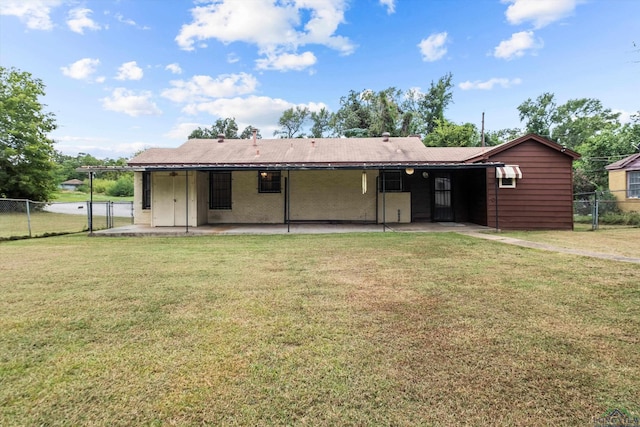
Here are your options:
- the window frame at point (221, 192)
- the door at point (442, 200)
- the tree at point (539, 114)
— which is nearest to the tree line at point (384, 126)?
the tree at point (539, 114)

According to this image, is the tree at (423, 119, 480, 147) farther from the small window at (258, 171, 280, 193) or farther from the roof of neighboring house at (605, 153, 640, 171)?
the small window at (258, 171, 280, 193)

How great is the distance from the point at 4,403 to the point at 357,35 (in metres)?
24.4

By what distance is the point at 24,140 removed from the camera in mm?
21391

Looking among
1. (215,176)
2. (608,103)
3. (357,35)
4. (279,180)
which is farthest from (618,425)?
(608,103)

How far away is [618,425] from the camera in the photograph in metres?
1.78

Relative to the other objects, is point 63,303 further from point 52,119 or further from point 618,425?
point 52,119

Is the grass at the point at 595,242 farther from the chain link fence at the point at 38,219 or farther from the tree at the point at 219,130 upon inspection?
the tree at the point at 219,130

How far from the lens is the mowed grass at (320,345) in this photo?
1944 mm

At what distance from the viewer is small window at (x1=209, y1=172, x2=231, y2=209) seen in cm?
1328

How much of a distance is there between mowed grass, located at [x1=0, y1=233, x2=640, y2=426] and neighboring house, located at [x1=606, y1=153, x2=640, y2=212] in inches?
578

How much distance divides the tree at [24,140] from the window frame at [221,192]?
16.1m
